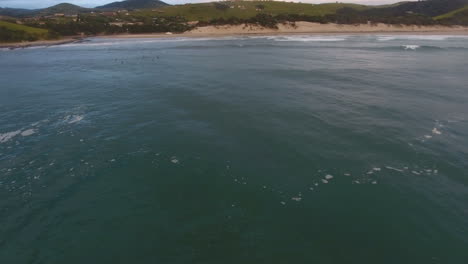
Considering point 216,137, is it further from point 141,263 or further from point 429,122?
point 429,122

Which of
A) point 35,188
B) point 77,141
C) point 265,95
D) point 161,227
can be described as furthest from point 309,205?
point 265,95

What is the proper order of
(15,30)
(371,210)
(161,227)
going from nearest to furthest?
1. (161,227)
2. (371,210)
3. (15,30)

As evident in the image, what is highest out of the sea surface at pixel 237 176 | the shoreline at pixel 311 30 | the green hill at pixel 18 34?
the shoreline at pixel 311 30

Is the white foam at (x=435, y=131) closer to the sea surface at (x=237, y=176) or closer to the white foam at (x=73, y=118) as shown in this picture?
the sea surface at (x=237, y=176)

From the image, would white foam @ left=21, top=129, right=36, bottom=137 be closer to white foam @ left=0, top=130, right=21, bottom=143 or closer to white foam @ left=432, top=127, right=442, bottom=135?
white foam @ left=0, top=130, right=21, bottom=143

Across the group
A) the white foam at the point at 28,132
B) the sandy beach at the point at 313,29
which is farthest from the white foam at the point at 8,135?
the sandy beach at the point at 313,29

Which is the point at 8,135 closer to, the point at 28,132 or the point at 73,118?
the point at 28,132

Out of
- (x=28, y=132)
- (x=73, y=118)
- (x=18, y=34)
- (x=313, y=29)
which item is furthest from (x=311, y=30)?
(x=28, y=132)

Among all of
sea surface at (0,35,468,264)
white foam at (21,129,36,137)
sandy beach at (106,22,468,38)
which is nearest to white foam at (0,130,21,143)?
sea surface at (0,35,468,264)
